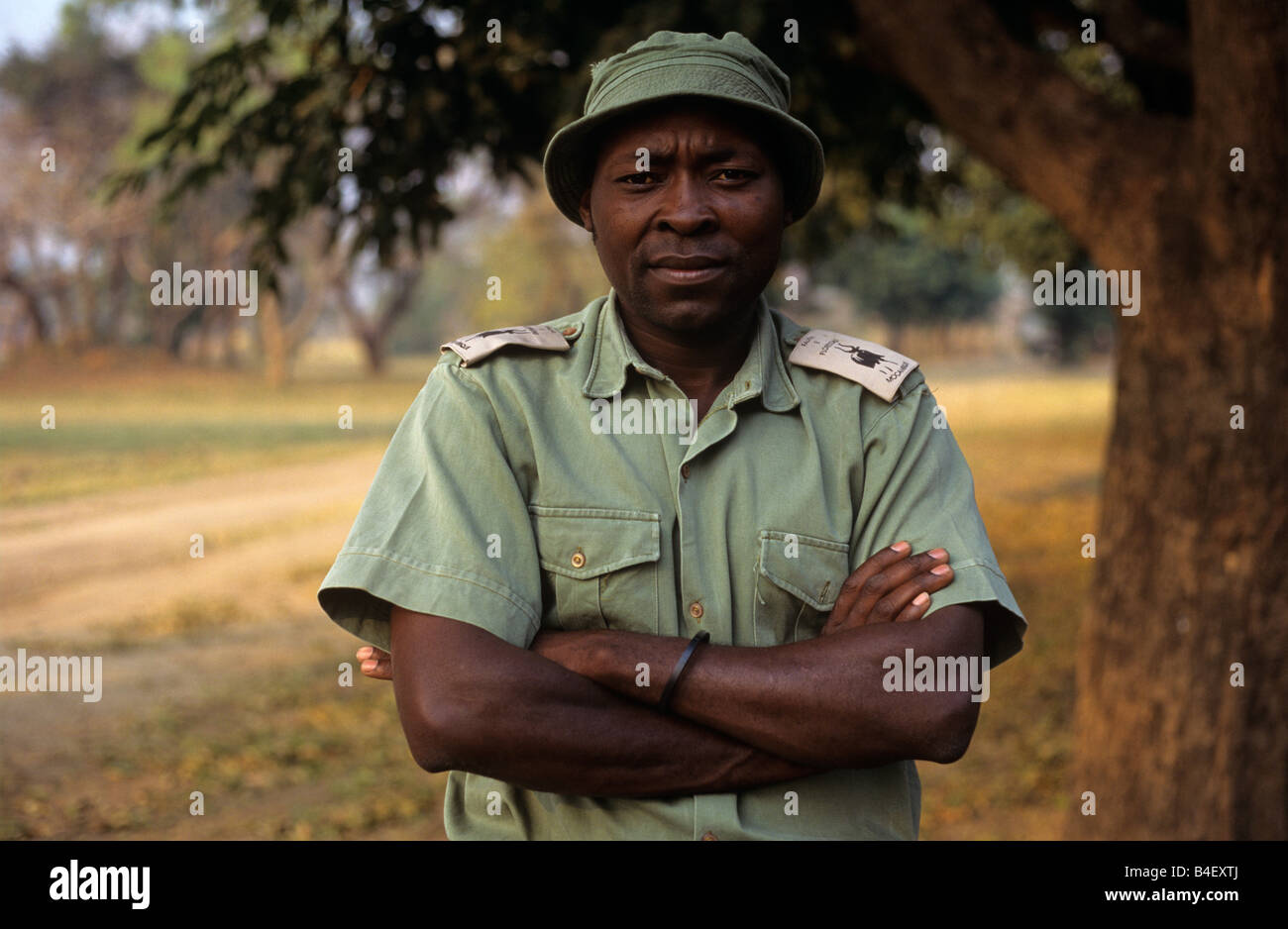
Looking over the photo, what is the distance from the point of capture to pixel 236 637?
10.7 metres

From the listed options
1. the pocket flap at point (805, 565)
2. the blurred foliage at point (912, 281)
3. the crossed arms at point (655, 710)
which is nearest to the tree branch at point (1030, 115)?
the pocket flap at point (805, 565)

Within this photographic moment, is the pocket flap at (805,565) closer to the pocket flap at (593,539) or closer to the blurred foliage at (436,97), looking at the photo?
the pocket flap at (593,539)

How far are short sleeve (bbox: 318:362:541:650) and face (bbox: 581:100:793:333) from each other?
39cm

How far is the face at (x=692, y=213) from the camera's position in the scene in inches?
89.0

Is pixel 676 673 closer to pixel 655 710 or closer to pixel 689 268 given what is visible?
pixel 655 710

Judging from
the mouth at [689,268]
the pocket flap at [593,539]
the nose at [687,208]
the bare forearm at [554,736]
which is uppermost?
the nose at [687,208]

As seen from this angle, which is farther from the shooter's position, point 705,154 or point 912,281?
point 912,281

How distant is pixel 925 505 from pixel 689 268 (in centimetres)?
62

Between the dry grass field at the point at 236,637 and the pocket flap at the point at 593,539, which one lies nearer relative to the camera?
the pocket flap at the point at 593,539

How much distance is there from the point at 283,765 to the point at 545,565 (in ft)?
18.9

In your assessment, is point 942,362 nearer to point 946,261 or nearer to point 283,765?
point 946,261

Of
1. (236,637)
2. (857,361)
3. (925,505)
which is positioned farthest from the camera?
(236,637)

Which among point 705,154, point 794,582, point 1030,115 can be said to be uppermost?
point 1030,115

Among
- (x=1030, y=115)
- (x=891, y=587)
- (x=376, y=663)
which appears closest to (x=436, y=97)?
(x=1030, y=115)
